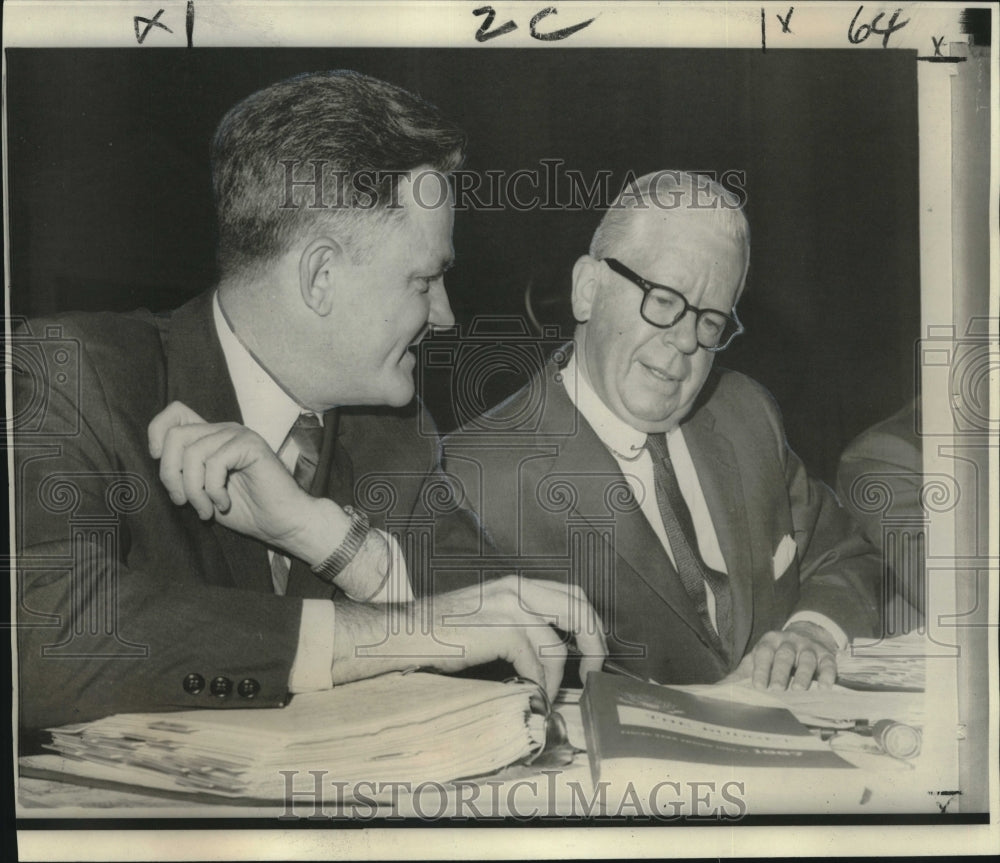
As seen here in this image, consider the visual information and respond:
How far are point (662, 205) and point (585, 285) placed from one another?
0.30 meters

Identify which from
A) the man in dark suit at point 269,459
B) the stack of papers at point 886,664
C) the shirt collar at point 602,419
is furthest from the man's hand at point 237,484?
the stack of papers at point 886,664

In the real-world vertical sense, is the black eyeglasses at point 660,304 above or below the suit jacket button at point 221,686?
above

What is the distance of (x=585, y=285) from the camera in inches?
123

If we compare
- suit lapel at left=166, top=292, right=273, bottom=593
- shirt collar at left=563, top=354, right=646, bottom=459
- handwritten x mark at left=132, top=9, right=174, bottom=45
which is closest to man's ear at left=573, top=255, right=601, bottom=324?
shirt collar at left=563, top=354, right=646, bottom=459

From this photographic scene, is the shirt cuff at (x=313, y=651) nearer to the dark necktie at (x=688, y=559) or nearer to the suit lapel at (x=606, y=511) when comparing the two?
the suit lapel at (x=606, y=511)

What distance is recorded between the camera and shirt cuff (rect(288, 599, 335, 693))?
303 centimetres

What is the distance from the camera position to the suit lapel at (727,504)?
315 centimetres

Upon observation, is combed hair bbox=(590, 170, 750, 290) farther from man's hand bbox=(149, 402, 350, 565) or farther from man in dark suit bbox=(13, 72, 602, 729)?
man's hand bbox=(149, 402, 350, 565)

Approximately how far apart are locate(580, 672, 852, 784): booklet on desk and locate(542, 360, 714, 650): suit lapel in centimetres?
19

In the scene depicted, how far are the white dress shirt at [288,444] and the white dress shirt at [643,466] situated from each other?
0.65m

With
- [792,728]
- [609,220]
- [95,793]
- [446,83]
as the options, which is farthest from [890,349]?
[95,793]

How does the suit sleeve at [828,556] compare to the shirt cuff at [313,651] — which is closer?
the shirt cuff at [313,651]

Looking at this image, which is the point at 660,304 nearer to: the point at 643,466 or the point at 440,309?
the point at 643,466

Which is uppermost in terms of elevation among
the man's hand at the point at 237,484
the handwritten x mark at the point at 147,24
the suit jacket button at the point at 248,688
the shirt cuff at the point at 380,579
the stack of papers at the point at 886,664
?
the handwritten x mark at the point at 147,24
